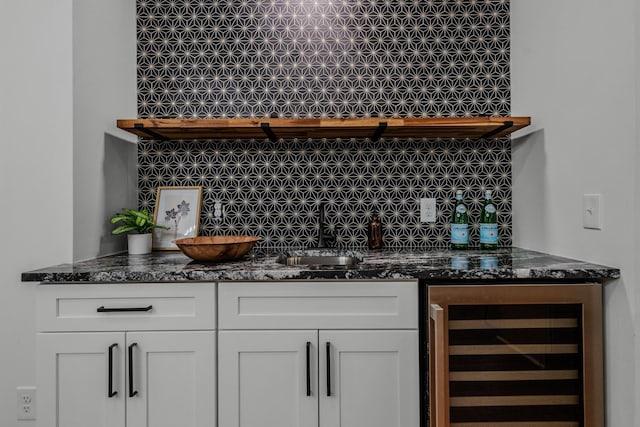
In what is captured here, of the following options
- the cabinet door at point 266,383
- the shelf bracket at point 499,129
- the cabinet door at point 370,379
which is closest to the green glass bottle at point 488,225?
the shelf bracket at point 499,129

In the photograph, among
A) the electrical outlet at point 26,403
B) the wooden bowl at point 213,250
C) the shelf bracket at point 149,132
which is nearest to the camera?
the wooden bowl at point 213,250

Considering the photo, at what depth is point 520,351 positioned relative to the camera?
1470mm

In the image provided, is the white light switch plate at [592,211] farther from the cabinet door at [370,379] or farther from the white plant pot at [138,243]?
the white plant pot at [138,243]

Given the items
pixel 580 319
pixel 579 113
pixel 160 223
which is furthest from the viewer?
pixel 160 223

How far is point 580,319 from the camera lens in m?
1.46

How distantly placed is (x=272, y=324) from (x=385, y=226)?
Result: 0.92m

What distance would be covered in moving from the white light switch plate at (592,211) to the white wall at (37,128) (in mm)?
1919

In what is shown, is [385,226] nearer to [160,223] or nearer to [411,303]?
[411,303]

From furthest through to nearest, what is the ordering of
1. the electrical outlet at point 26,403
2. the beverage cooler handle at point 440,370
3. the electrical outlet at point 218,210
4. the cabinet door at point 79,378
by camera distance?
the electrical outlet at point 218,210, the electrical outlet at point 26,403, the cabinet door at point 79,378, the beverage cooler handle at point 440,370

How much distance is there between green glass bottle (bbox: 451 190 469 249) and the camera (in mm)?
2109

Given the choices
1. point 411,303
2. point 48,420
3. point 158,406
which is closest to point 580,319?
point 411,303

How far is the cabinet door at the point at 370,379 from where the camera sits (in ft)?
4.93

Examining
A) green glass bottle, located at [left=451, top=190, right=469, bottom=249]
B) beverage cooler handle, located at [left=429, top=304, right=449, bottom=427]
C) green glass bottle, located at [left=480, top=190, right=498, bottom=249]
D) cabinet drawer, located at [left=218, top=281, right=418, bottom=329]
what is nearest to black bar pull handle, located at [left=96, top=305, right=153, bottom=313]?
cabinet drawer, located at [left=218, top=281, right=418, bottom=329]

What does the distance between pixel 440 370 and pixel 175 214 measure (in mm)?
1441
